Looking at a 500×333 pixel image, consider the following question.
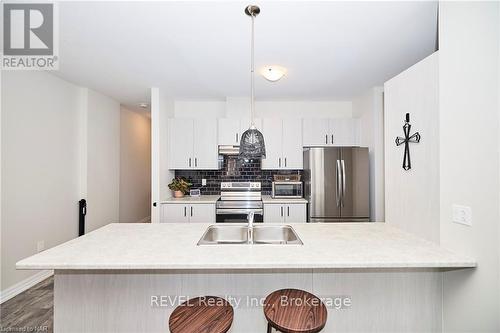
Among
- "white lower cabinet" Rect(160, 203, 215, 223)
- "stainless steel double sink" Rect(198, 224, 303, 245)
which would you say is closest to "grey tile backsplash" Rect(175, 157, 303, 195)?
"white lower cabinet" Rect(160, 203, 215, 223)

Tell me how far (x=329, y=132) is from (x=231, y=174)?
5.98 ft

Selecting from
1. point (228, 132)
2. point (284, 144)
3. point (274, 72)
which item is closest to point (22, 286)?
point (228, 132)

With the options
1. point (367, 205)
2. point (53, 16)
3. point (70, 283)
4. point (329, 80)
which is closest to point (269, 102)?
point (329, 80)

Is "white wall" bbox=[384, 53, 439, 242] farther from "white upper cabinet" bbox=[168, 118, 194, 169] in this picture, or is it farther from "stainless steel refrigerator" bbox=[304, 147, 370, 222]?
"white upper cabinet" bbox=[168, 118, 194, 169]

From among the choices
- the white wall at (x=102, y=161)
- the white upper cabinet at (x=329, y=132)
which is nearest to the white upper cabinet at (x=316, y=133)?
the white upper cabinet at (x=329, y=132)

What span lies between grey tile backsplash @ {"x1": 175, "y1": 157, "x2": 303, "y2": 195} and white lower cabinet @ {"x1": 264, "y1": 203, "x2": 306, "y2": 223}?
0.68m

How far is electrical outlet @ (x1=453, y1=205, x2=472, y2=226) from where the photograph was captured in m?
1.33

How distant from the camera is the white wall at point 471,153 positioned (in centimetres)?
122

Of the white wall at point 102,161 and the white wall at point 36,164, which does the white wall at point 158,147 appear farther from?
the white wall at point 36,164

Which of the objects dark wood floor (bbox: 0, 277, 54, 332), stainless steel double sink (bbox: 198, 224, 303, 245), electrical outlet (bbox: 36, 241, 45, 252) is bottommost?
dark wood floor (bbox: 0, 277, 54, 332)

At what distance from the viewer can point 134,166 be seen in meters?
5.15

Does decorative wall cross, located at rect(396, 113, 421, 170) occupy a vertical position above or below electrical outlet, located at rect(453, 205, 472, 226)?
above

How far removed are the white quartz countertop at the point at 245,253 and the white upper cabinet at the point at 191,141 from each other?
7.28 ft

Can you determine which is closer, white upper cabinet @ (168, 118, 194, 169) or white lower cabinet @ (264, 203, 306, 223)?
white lower cabinet @ (264, 203, 306, 223)
